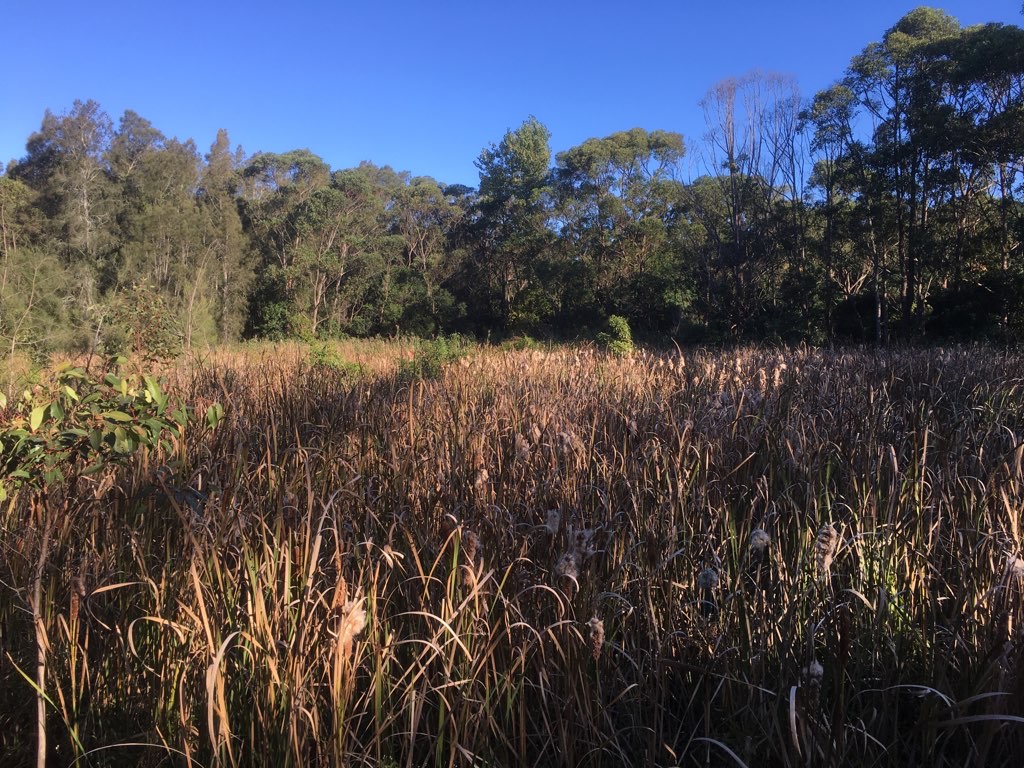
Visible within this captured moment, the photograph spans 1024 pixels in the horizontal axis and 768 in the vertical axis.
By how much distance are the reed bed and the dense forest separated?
3.96 m

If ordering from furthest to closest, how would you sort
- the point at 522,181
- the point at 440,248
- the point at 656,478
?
the point at 440,248, the point at 522,181, the point at 656,478

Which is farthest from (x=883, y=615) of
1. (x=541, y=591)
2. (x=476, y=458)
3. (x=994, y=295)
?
(x=994, y=295)

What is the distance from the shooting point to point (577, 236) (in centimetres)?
2512

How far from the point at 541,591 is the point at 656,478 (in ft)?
2.54

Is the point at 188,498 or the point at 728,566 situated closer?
the point at 188,498

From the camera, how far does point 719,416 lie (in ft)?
9.95

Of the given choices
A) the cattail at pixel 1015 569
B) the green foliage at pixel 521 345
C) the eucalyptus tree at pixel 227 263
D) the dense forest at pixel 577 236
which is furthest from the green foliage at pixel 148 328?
the eucalyptus tree at pixel 227 263

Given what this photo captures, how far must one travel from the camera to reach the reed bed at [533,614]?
1.24 meters

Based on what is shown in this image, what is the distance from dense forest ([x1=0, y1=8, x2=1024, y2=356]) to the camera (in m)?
14.4

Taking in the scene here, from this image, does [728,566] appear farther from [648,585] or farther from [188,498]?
[188,498]

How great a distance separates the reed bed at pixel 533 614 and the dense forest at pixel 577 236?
3.96 metres

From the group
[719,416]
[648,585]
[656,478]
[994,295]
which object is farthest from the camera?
[994,295]

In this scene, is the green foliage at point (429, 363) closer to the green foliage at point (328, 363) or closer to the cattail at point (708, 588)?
the green foliage at point (328, 363)

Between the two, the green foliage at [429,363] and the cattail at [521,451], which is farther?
the green foliage at [429,363]
